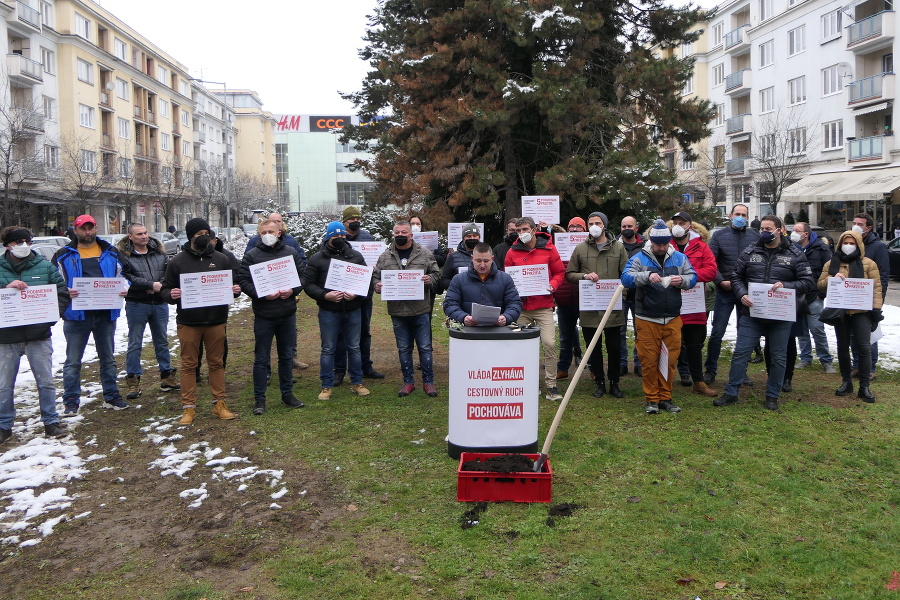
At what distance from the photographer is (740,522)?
17.1 ft

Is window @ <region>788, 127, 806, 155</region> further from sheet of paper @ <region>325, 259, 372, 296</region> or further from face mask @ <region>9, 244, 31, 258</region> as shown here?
face mask @ <region>9, 244, 31, 258</region>

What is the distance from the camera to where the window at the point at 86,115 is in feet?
183

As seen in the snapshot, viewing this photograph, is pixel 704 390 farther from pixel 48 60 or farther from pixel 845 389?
pixel 48 60

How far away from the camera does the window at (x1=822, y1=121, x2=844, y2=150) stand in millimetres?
41312

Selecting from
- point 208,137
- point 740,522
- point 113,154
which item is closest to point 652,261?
point 740,522

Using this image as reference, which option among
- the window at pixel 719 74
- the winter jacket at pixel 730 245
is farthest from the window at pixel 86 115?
the winter jacket at pixel 730 245

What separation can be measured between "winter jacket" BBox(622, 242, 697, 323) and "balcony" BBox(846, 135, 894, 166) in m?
35.4

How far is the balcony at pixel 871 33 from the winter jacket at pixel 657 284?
121ft

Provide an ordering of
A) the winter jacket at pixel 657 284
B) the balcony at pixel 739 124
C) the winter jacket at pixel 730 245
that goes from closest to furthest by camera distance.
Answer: the winter jacket at pixel 657 284 → the winter jacket at pixel 730 245 → the balcony at pixel 739 124

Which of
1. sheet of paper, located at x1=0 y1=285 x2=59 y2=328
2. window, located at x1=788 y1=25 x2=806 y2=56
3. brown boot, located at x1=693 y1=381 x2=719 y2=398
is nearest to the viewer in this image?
sheet of paper, located at x1=0 y1=285 x2=59 y2=328

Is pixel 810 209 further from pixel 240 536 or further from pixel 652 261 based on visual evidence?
pixel 240 536

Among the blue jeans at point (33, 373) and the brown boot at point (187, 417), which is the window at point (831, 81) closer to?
the brown boot at point (187, 417)

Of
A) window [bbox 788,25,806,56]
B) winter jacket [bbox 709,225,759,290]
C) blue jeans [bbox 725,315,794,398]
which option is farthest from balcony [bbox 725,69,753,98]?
blue jeans [bbox 725,315,794,398]

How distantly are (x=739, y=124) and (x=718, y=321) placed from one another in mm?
47791
